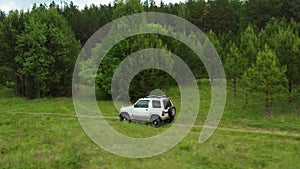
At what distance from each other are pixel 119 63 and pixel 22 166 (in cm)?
2636

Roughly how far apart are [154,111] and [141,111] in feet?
4.14

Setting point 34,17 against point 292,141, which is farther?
point 34,17

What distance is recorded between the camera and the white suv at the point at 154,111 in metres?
22.8

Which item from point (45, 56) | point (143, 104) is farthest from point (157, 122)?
point (45, 56)

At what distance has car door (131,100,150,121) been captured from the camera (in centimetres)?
2339

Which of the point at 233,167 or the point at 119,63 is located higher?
the point at 119,63

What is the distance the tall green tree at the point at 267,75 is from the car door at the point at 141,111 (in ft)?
34.0

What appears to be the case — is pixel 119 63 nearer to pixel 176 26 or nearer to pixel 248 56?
pixel 248 56

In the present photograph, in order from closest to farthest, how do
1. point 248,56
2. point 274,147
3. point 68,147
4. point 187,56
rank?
point 68,147 < point 274,147 < point 248,56 < point 187,56

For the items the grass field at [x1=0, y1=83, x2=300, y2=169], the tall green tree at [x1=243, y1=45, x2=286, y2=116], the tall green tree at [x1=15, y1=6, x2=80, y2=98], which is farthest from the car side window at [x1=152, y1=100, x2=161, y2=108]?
the tall green tree at [x1=15, y1=6, x2=80, y2=98]

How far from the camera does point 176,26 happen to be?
197 ft

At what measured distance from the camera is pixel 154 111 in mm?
22922

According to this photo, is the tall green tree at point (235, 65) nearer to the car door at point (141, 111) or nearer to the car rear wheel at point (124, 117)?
the car door at point (141, 111)

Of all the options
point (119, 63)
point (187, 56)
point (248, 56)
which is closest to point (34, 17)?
point (119, 63)
